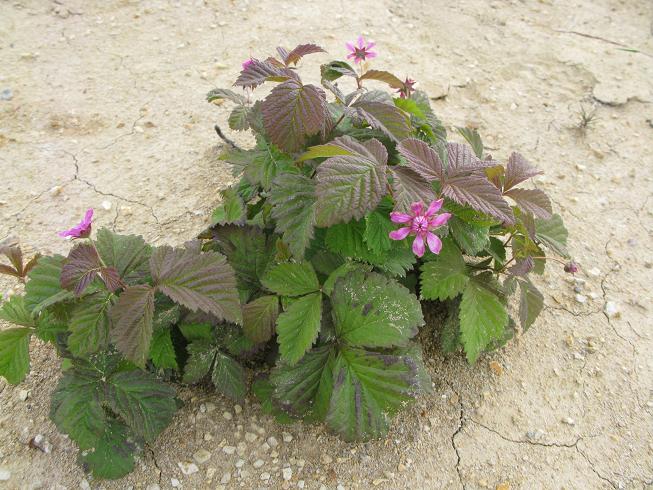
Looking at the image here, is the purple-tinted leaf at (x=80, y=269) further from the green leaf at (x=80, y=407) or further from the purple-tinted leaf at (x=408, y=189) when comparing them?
the purple-tinted leaf at (x=408, y=189)

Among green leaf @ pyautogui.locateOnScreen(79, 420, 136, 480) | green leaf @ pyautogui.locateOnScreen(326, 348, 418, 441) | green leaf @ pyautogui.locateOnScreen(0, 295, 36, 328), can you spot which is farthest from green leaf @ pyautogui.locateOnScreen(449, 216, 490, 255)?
green leaf @ pyautogui.locateOnScreen(0, 295, 36, 328)

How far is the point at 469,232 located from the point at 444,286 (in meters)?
0.22

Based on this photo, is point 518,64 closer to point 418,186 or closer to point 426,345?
point 426,345

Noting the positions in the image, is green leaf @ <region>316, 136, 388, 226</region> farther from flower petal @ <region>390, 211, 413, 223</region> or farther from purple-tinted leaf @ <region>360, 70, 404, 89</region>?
purple-tinted leaf @ <region>360, 70, 404, 89</region>

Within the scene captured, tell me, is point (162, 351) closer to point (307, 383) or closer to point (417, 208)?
point (307, 383)

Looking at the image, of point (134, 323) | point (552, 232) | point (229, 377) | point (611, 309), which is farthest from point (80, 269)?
point (611, 309)

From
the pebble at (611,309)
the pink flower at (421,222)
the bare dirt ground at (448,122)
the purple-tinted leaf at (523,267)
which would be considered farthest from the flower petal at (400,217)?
the pebble at (611,309)

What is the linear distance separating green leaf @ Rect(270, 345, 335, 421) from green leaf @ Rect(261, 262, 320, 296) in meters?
0.19

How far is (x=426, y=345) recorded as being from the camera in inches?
80.9

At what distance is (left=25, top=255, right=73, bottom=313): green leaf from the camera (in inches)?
60.6

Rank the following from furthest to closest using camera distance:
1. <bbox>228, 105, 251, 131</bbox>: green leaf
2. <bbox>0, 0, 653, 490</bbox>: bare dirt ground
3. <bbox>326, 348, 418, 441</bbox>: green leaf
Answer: <bbox>228, 105, 251, 131</bbox>: green leaf, <bbox>0, 0, 653, 490</bbox>: bare dirt ground, <bbox>326, 348, 418, 441</bbox>: green leaf

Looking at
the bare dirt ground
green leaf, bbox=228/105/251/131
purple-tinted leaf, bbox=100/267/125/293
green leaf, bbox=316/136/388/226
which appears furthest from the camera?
green leaf, bbox=228/105/251/131

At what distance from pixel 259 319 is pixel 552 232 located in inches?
41.7

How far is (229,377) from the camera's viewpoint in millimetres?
1685
